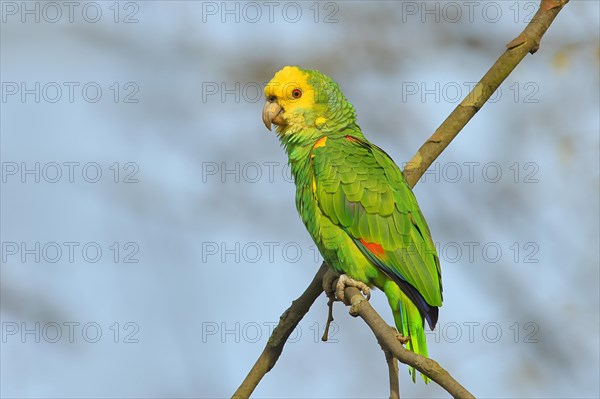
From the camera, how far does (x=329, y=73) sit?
329 inches

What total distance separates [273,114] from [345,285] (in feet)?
4.89

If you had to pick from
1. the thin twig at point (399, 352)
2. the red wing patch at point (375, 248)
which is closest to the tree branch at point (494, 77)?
the red wing patch at point (375, 248)

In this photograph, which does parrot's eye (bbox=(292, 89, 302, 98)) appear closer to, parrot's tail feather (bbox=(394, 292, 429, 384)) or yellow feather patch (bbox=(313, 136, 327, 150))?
yellow feather patch (bbox=(313, 136, 327, 150))

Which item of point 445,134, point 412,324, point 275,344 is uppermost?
point 445,134

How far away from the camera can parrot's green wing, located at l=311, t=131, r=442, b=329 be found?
5434mm

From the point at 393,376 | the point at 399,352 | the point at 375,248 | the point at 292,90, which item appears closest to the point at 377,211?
the point at 375,248

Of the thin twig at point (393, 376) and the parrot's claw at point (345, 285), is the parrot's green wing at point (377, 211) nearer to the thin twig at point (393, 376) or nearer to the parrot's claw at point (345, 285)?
the parrot's claw at point (345, 285)

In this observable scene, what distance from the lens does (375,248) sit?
5480 millimetres

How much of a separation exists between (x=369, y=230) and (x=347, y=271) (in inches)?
12.5

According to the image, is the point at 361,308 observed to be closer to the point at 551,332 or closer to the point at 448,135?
the point at 448,135

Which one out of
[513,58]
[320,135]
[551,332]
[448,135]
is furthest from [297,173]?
[551,332]

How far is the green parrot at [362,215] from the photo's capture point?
212 inches

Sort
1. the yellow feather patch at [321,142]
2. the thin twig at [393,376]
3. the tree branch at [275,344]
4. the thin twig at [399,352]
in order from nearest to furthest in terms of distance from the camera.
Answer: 1. the thin twig at [399,352]
2. the thin twig at [393,376]
3. the tree branch at [275,344]
4. the yellow feather patch at [321,142]

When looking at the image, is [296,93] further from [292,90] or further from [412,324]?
[412,324]
